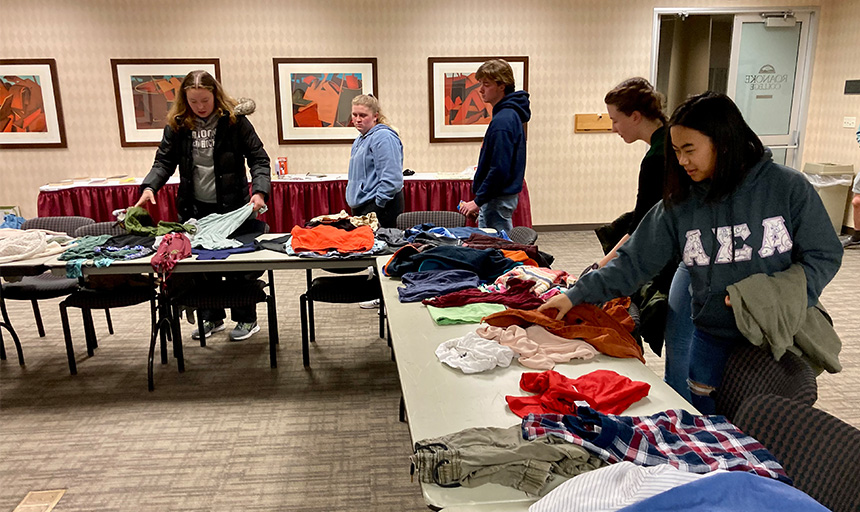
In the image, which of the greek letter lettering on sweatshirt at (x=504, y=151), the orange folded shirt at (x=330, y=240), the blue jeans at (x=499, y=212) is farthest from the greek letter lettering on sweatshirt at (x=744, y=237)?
the blue jeans at (x=499, y=212)

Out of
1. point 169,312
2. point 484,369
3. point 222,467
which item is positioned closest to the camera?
point 484,369

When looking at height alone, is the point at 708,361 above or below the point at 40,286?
above

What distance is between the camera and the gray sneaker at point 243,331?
4.02 m

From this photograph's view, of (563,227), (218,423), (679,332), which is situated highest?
(679,332)

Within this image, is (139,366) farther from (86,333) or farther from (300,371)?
(300,371)

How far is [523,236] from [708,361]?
1784 mm

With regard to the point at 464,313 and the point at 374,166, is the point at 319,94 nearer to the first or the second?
the point at 374,166

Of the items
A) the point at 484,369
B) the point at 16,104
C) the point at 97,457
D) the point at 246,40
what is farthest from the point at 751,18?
the point at 16,104

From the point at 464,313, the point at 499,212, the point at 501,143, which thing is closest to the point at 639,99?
the point at 464,313

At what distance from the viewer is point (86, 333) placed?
12.4ft

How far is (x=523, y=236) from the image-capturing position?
3613 millimetres

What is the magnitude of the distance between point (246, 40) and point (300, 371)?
4428 mm

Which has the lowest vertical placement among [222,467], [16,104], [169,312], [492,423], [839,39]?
[222,467]

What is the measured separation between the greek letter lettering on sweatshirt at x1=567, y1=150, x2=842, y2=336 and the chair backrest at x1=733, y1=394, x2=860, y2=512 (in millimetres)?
508
